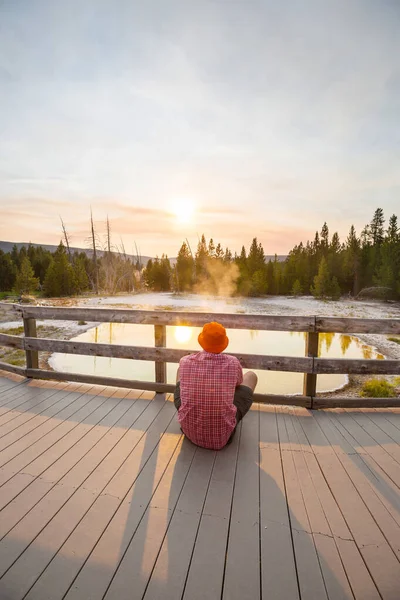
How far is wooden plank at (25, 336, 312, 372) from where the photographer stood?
12.9ft

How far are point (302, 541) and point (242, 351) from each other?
1238 cm

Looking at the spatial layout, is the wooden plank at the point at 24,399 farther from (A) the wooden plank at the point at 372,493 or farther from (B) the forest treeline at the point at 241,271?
(B) the forest treeline at the point at 241,271

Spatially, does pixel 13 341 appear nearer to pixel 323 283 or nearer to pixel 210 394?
pixel 210 394

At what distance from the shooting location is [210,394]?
9.07ft

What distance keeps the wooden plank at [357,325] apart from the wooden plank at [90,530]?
2.25 metres

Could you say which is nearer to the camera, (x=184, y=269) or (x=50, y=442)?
(x=50, y=442)

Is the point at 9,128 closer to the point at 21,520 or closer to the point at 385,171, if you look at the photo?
the point at 21,520

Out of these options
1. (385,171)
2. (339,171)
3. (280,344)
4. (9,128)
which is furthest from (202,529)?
(280,344)

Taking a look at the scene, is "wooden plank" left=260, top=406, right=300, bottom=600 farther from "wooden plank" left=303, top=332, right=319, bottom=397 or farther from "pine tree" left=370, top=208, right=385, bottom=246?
"pine tree" left=370, top=208, right=385, bottom=246

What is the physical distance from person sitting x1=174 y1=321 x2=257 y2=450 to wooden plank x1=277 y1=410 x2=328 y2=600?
0.62m

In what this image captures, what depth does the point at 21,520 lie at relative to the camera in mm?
2105

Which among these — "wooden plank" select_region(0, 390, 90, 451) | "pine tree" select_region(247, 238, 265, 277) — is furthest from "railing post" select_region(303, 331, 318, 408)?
"pine tree" select_region(247, 238, 265, 277)

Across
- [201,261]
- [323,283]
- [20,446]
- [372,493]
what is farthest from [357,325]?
[201,261]

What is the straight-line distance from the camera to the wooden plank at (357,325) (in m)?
3.84
